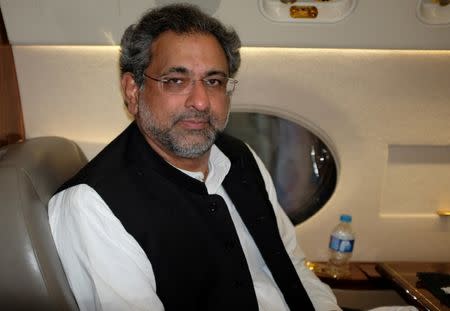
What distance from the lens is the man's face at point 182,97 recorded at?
1236 millimetres

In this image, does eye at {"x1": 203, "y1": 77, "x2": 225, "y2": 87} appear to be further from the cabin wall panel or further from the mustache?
the cabin wall panel

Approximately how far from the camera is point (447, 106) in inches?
72.2

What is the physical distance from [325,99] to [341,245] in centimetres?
68

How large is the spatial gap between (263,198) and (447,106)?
1.02 m

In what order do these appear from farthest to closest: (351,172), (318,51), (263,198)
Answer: (351,172) < (318,51) < (263,198)

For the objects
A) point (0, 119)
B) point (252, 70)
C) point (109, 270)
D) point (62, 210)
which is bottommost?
point (109, 270)

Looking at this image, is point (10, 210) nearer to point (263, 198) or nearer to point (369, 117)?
point (263, 198)

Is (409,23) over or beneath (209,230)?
over

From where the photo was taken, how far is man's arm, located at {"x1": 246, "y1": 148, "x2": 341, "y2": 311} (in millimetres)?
1467

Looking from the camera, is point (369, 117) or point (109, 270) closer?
point (109, 270)

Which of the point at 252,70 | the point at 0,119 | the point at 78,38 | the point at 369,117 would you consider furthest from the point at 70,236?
the point at 369,117

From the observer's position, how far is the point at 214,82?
1.32 metres

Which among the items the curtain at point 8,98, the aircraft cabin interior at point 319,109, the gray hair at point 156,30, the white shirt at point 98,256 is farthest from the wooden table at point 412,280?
the curtain at point 8,98

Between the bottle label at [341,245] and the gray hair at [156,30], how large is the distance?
105 cm
